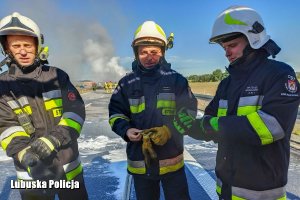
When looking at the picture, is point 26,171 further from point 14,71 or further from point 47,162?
point 14,71

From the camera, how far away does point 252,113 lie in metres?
1.77

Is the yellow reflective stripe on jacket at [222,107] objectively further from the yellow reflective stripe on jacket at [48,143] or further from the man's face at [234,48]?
the yellow reflective stripe on jacket at [48,143]

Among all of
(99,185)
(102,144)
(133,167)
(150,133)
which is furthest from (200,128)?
(102,144)

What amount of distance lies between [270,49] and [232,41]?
249 mm

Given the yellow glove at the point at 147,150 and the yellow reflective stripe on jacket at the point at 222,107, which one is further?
the yellow glove at the point at 147,150

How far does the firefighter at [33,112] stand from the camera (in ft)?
7.38

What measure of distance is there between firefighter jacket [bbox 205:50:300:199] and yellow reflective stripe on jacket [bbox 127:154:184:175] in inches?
22.0

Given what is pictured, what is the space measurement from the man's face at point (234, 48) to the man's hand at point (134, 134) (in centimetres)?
95

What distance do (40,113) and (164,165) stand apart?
1126 millimetres

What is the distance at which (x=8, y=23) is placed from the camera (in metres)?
2.29

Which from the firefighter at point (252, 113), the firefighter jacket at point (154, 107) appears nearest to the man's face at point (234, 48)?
the firefighter at point (252, 113)

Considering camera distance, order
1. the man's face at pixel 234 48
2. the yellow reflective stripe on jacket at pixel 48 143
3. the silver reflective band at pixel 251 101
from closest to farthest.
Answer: the silver reflective band at pixel 251 101
the man's face at pixel 234 48
the yellow reflective stripe on jacket at pixel 48 143

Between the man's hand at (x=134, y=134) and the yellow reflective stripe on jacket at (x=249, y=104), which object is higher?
the yellow reflective stripe on jacket at (x=249, y=104)

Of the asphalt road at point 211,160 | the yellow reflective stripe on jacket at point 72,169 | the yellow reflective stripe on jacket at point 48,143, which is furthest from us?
the asphalt road at point 211,160
